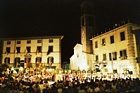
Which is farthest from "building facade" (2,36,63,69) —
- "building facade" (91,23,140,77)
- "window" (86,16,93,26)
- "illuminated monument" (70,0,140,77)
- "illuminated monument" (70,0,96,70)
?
"building facade" (91,23,140,77)

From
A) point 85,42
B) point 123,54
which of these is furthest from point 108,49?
point 85,42

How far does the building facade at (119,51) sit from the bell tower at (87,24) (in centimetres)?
297

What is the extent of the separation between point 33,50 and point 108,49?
11887 millimetres

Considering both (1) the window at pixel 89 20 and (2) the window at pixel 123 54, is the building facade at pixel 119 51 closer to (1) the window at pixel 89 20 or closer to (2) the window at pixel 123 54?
(2) the window at pixel 123 54

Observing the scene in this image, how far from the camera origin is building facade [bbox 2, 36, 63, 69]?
2823cm

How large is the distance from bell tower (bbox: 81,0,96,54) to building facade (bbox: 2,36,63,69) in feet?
13.0

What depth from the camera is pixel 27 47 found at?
29.3 meters

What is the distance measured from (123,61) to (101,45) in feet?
17.2

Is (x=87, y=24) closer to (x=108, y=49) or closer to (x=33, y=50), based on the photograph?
(x=108, y=49)

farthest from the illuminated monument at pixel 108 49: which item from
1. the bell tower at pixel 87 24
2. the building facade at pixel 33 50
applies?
the building facade at pixel 33 50

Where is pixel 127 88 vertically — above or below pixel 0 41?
below

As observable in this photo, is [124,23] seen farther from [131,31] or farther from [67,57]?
[67,57]

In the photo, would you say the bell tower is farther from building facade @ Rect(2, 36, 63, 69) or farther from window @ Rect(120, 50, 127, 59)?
window @ Rect(120, 50, 127, 59)

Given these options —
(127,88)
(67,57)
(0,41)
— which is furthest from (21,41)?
(127,88)
